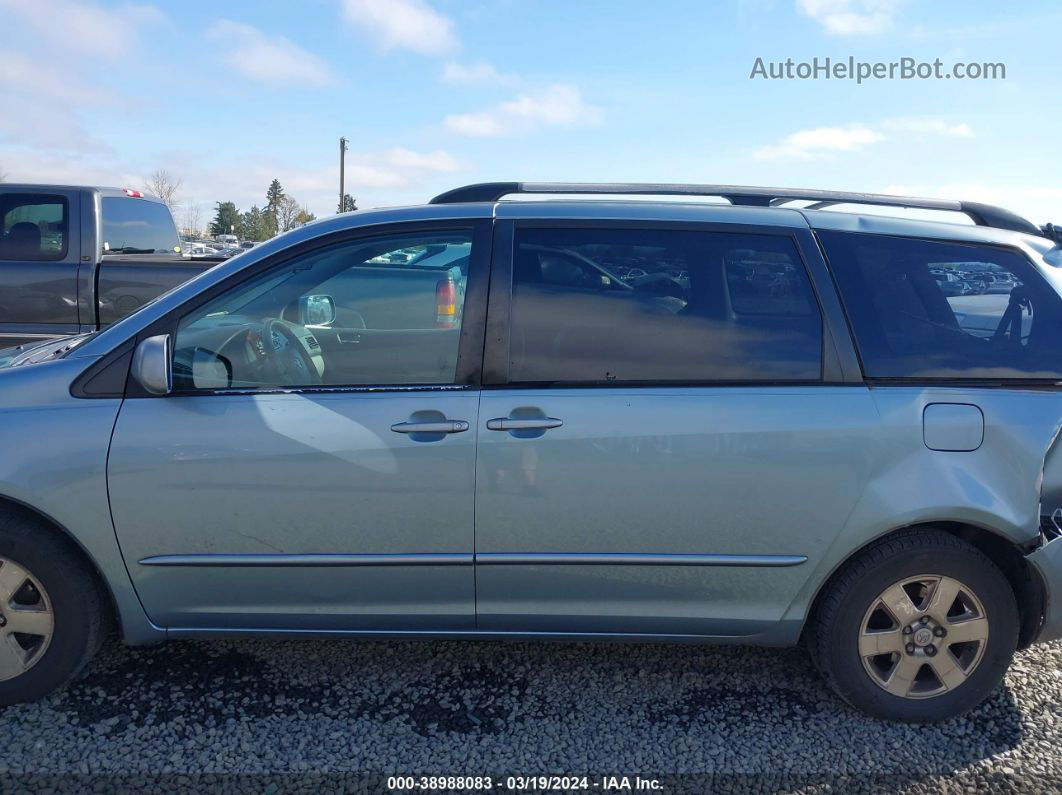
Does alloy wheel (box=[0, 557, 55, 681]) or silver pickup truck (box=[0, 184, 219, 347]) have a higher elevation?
silver pickup truck (box=[0, 184, 219, 347])

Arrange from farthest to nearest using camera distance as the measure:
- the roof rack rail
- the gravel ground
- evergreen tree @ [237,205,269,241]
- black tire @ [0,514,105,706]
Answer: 1. evergreen tree @ [237,205,269,241]
2. the roof rack rail
3. black tire @ [0,514,105,706]
4. the gravel ground

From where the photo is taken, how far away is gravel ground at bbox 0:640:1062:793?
2512mm

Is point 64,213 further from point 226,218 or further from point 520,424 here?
point 226,218

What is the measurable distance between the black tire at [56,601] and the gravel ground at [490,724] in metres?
0.11

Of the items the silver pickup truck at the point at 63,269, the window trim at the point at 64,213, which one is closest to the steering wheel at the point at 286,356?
the silver pickup truck at the point at 63,269

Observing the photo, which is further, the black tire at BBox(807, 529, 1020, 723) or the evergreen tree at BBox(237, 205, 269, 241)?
the evergreen tree at BBox(237, 205, 269, 241)

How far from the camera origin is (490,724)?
108 inches

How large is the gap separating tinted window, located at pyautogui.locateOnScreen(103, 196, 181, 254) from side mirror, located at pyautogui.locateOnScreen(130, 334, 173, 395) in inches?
177

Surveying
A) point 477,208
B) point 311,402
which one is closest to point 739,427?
point 477,208

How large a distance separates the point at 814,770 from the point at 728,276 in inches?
64.2

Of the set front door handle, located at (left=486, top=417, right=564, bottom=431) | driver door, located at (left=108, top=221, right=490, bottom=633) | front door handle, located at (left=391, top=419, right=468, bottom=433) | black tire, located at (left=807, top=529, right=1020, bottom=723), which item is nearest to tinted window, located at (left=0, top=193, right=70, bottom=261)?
driver door, located at (left=108, top=221, right=490, bottom=633)

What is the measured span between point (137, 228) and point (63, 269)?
1.11 metres

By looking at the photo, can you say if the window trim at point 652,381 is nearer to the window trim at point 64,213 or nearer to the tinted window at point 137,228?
the window trim at point 64,213

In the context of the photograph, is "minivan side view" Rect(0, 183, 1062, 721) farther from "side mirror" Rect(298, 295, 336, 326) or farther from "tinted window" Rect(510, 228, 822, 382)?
"side mirror" Rect(298, 295, 336, 326)
